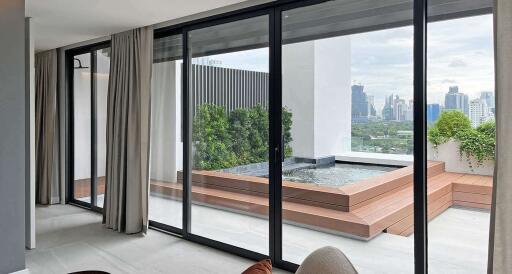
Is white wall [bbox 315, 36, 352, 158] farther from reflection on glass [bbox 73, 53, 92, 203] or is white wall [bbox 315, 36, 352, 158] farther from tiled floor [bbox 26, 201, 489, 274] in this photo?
reflection on glass [bbox 73, 53, 92, 203]

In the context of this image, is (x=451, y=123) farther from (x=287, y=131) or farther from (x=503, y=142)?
A: (x=287, y=131)

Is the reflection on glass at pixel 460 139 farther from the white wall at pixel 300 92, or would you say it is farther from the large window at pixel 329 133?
the white wall at pixel 300 92

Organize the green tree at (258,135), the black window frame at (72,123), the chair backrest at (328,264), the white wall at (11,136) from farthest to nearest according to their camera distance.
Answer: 1. the black window frame at (72,123)
2. the green tree at (258,135)
3. the white wall at (11,136)
4. the chair backrest at (328,264)

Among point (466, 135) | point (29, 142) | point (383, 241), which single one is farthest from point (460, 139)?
point (29, 142)

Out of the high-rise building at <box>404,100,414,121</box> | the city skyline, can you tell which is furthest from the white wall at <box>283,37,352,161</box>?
the high-rise building at <box>404,100,414,121</box>

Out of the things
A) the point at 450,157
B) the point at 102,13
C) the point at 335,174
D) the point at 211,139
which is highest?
the point at 102,13

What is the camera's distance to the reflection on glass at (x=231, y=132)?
358 cm

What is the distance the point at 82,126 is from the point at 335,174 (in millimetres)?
4141

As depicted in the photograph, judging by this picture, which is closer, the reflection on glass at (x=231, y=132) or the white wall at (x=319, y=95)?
the white wall at (x=319, y=95)

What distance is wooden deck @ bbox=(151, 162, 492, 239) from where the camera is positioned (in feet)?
8.66

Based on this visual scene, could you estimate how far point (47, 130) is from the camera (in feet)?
19.4

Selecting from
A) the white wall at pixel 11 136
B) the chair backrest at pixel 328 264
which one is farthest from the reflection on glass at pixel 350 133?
the white wall at pixel 11 136

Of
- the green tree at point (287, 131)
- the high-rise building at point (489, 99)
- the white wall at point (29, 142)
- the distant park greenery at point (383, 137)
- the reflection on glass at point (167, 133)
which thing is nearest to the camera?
the high-rise building at point (489, 99)

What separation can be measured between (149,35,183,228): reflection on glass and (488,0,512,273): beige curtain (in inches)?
119
